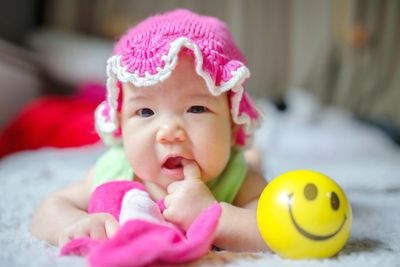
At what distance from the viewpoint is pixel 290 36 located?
96.8 inches

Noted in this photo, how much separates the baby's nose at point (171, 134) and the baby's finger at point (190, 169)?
0.05 m

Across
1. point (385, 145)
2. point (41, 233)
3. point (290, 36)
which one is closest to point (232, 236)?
point (41, 233)

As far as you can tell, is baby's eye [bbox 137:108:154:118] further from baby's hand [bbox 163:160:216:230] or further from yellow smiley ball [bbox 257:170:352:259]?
yellow smiley ball [bbox 257:170:352:259]

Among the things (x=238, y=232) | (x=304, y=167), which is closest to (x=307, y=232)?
(x=238, y=232)

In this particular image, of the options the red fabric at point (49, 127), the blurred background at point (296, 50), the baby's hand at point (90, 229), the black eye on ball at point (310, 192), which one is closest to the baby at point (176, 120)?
the baby's hand at point (90, 229)

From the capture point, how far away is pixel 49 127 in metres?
1.90

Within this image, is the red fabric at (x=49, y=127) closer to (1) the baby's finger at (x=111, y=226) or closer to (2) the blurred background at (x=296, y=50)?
(2) the blurred background at (x=296, y=50)

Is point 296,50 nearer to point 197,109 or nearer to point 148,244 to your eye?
point 197,109

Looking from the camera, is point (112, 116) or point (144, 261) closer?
point (144, 261)

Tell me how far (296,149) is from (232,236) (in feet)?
3.55

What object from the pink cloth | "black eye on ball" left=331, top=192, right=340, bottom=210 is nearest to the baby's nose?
the pink cloth

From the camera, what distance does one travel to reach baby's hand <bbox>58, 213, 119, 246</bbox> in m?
0.78

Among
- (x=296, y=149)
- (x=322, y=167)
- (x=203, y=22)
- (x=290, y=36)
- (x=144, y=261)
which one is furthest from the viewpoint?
(x=290, y=36)

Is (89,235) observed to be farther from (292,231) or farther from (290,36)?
(290,36)
